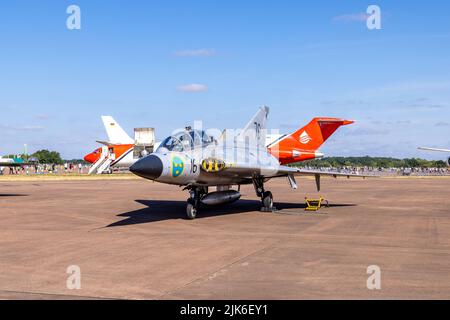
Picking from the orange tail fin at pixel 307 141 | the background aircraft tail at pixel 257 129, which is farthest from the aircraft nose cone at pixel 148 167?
the orange tail fin at pixel 307 141

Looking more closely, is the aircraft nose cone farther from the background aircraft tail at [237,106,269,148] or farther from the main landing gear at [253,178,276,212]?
the background aircraft tail at [237,106,269,148]

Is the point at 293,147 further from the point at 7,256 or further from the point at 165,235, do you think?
the point at 7,256

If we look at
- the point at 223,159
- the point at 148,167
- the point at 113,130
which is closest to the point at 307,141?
the point at 223,159

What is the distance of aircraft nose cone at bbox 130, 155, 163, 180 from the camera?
46.4ft

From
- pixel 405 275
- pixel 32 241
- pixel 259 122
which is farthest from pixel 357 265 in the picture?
pixel 259 122

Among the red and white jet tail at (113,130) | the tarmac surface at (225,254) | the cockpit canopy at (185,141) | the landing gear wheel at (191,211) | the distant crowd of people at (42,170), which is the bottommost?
the tarmac surface at (225,254)

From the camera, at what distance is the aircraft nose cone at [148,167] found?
1413cm

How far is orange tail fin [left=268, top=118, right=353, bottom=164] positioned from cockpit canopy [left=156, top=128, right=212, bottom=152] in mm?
7773

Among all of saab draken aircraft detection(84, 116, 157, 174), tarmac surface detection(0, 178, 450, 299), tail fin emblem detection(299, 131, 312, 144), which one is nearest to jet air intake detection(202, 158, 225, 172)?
tarmac surface detection(0, 178, 450, 299)

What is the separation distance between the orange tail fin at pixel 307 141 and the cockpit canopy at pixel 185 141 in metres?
7.77

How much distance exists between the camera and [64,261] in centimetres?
982

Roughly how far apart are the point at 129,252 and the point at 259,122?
45.5 ft

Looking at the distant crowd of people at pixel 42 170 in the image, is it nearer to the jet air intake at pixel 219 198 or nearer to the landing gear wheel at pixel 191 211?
the jet air intake at pixel 219 198

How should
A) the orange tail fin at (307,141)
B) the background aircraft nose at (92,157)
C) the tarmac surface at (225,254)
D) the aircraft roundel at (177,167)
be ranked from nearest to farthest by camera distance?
the tarmac surface at (225,254)
the aircraft roundel at (177,167)
the orange tail fin at (307,141)
the background aircraft nose at (92,157)
